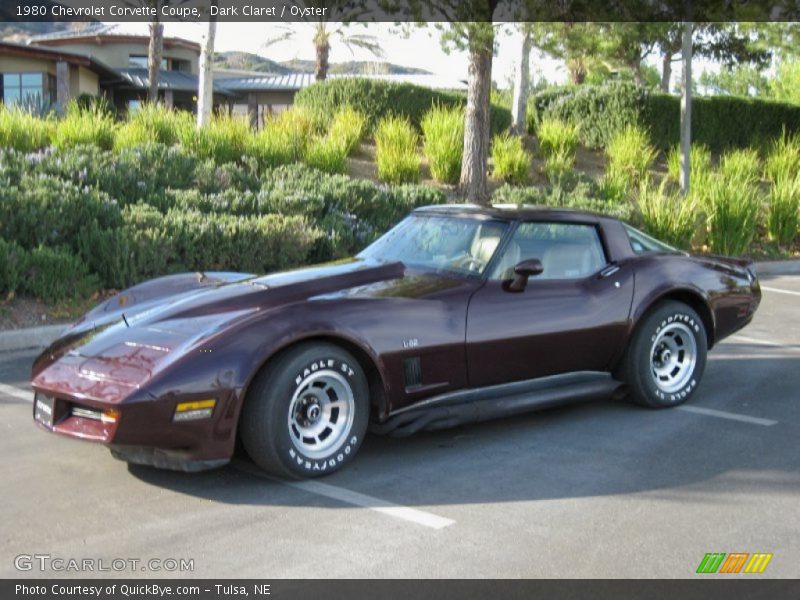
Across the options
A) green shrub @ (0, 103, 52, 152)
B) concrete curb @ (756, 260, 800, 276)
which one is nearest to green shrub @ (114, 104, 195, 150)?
green shrub @ (0, 103, 52, 152)

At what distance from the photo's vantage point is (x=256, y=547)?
4.34m

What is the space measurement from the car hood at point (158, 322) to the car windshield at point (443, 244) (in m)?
0.28

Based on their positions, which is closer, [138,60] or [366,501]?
[366,501]

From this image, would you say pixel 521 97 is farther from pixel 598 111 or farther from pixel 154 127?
pixel 154 127

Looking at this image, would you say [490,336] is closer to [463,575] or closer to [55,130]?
[463,575]

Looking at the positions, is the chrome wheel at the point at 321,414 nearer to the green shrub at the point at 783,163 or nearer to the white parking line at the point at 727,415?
the white parking line at the point at 727,415

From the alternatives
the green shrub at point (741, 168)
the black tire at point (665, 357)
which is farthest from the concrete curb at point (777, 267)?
the black tire at point (665, 357)

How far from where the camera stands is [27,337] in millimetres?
8641

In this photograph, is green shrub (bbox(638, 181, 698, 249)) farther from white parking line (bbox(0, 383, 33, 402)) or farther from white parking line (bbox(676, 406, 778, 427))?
white parking line (bbox(0, 383, 33, 402))

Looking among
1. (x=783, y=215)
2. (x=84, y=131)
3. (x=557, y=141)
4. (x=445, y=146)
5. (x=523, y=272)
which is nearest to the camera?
(x=523, y=272)

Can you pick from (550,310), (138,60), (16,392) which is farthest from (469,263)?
(138,60)

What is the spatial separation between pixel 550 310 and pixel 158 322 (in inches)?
94.2

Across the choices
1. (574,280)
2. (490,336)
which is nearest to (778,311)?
(574,280)

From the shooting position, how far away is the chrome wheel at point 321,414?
512 cm
